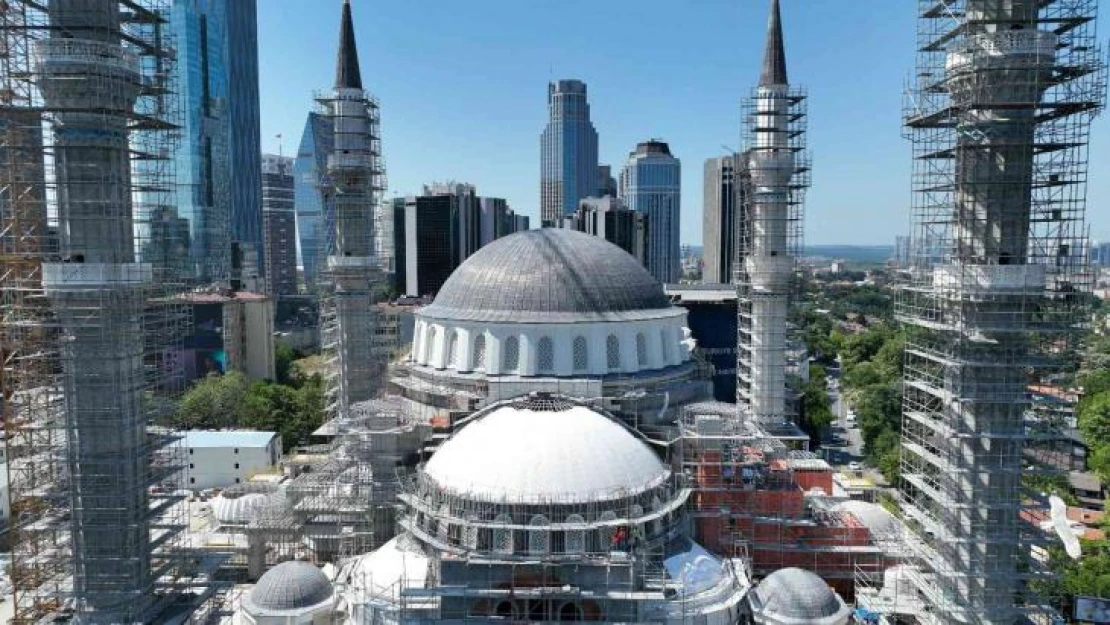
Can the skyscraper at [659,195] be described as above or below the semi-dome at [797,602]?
above

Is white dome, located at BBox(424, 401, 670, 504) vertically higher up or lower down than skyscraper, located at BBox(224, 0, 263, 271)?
lower down

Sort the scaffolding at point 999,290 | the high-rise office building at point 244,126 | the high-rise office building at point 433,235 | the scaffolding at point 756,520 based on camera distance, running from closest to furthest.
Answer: the scaffolding at point 999,290 → the scaffolding at point 756,520 → the high-rise office building at point 433,235 → the high-rise office building at point 244,126

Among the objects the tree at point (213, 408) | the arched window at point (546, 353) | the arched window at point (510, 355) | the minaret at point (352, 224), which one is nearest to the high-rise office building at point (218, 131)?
the tree at point (213, 408)

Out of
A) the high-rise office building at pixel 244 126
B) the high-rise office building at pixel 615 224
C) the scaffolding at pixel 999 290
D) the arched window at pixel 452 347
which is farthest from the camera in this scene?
the high-rise office building at pixel 244 126

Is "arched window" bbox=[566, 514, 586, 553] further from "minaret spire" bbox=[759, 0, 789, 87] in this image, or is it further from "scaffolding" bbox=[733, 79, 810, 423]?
"minaret spire" bbox=[759, 0, 789, 87]

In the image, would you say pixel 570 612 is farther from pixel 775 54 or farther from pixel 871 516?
pixel 775 54

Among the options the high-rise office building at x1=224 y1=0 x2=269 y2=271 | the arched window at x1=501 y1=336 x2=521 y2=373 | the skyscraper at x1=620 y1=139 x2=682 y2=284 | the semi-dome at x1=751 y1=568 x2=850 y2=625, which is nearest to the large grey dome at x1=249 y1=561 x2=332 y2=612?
the arched window at x1=501 y1=336 x2=521 y2=373

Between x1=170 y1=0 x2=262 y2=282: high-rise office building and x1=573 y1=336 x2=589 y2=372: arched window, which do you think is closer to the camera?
x1=573 y1=336 x2=589 y2=372: arched window

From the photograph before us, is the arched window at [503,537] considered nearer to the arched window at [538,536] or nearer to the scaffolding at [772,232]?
the arched window at [538,536]
